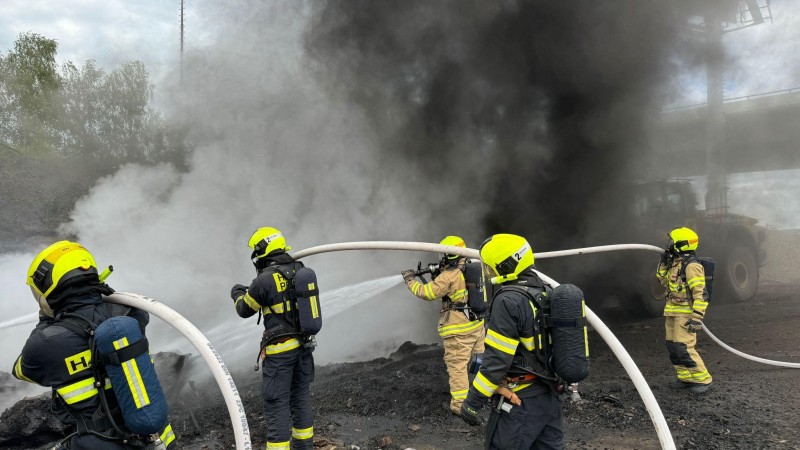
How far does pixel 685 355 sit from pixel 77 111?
537 inches

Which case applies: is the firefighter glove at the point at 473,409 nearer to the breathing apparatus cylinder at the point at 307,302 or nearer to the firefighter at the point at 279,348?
the breathing apparatus cylinder at the point at 307,302

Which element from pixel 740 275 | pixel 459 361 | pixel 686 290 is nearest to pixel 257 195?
pixel 459 361

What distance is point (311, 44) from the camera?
9.52 m

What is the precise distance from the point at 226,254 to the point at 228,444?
14.9ft

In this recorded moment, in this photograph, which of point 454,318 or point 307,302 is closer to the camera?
point 307,302

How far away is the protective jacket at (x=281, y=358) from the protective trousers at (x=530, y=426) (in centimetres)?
173

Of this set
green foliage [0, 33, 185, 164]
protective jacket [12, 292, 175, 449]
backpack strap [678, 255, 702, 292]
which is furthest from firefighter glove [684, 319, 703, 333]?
green foliage [0, 33, 185, 164]

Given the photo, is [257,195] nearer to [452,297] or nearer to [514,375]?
[452,297]

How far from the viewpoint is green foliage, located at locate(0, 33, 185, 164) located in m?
10.6

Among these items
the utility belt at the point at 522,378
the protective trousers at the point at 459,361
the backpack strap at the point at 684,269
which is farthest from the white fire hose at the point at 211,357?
the backpack strap at the point at 684,269

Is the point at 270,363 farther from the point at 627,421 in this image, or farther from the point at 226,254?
the point at 226,254

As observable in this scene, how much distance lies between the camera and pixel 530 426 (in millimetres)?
2805

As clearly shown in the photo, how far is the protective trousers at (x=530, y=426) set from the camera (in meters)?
2.79

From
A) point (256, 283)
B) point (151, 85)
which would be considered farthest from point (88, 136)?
point (256, 283)
